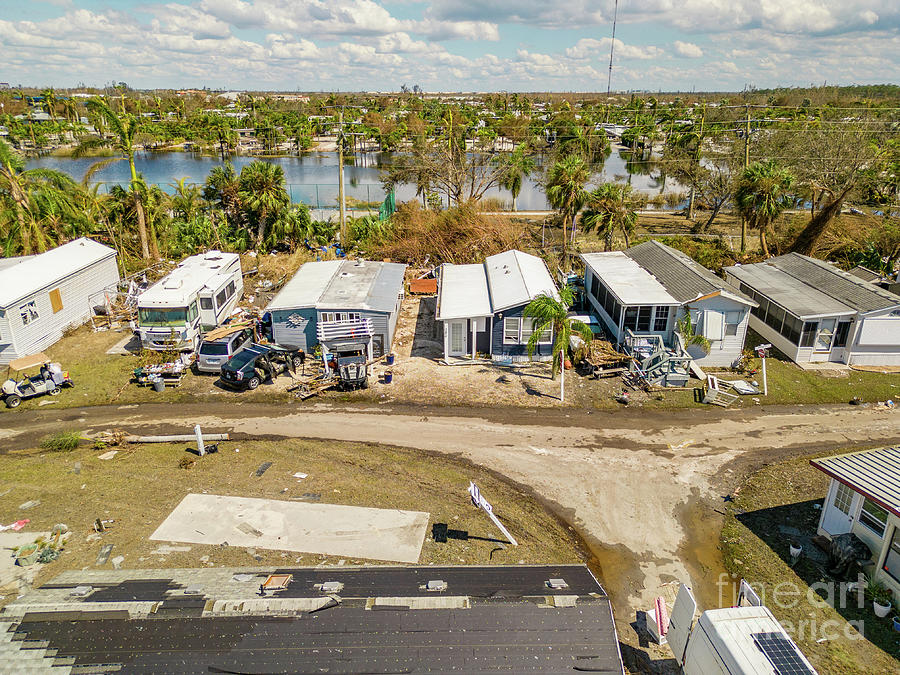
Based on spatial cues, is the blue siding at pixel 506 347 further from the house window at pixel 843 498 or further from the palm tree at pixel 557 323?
the house window at pixel 843 498

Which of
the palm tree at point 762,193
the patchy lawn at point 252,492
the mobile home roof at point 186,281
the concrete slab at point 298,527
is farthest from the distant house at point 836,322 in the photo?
the mobile home roof at point 186,281

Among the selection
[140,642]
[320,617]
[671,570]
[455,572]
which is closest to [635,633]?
[671,570]

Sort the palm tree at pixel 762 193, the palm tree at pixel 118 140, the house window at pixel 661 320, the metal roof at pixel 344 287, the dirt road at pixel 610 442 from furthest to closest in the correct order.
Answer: the palm tree at pixel 762 193
the palm tree at pixel 118 140
the house window at pixel 661 320
the metal roof at pixel 344 287
the dirt road at pixel 610 442

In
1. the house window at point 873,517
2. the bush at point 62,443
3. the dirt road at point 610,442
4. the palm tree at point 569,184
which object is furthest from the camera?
the palm tree at point 569,184

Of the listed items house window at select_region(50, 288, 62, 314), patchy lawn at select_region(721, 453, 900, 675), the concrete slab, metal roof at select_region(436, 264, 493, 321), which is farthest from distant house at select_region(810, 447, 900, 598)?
house window at select_region(50, 288, 62, 314)

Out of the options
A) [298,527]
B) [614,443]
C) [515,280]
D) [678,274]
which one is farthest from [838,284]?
[298,527]
